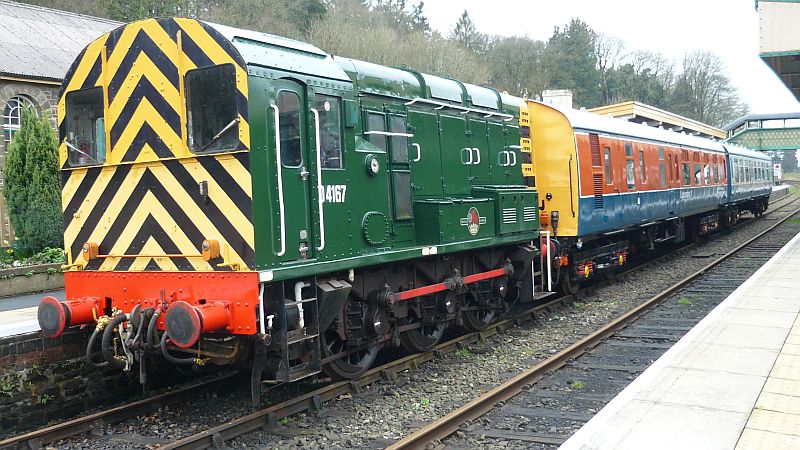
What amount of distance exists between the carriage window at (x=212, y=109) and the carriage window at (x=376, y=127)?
81.4 inches

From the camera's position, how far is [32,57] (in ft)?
68.3

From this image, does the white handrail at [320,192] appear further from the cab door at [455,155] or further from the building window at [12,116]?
the building window at [12,116]

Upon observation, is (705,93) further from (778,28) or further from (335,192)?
(335,192)

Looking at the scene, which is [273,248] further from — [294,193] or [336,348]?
[336,348]

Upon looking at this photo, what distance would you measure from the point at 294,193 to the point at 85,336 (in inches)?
128

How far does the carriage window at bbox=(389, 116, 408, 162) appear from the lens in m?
8.08

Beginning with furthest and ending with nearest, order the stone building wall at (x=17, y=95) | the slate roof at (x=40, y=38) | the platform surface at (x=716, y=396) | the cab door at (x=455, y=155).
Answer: the slate roof at (x=40, y=38), the stone building wall at (x=17, y=95), the cab door at (x=455, y=155), the platform surface at (x=716, y=396)

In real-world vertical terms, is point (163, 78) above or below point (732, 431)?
above

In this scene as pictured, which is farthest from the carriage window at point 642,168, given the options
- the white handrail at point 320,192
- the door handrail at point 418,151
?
the white handrail at point 320,192

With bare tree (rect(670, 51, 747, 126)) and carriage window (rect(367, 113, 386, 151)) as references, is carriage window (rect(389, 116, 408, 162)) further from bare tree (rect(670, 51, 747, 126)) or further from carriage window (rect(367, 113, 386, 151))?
bare tree (rect(670, 51, 747, 126))

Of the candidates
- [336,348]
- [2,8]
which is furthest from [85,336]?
[2,8]

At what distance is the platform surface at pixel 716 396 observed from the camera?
5020 mm

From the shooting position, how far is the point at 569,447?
15.9ft

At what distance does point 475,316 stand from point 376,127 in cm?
351
